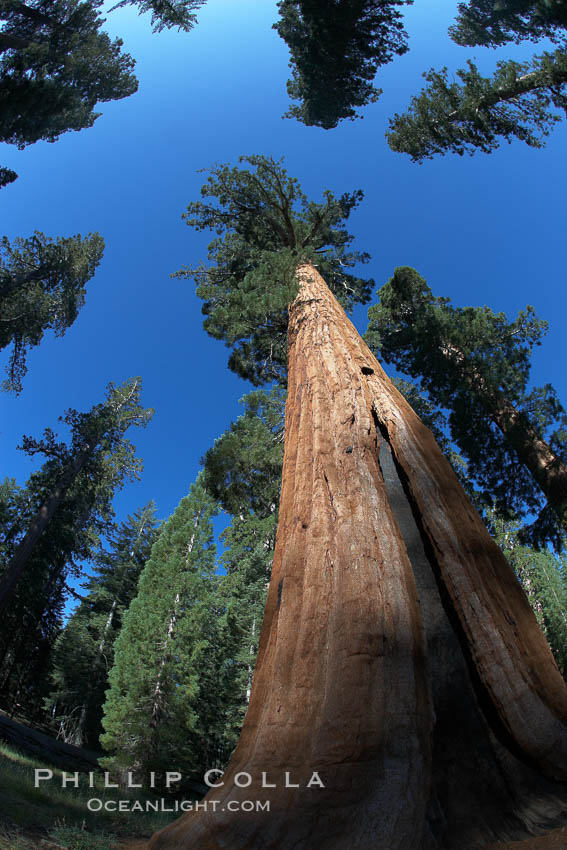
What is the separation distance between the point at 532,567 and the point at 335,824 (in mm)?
27451

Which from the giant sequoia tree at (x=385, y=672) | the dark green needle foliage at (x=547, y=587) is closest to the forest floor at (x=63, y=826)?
the giant sequoia tree at (x=385, y=672)

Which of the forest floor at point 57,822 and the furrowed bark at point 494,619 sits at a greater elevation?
the furrowed bark at point 494,619

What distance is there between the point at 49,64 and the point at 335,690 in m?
18.1

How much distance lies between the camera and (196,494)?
702 inches

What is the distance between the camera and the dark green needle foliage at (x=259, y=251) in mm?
6926

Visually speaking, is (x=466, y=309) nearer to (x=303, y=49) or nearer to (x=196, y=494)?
(x=303, y=49)

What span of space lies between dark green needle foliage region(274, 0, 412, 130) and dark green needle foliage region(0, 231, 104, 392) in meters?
11.1

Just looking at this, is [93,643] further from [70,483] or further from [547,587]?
[547,587]

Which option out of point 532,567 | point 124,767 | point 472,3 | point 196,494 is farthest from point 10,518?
point 472,3

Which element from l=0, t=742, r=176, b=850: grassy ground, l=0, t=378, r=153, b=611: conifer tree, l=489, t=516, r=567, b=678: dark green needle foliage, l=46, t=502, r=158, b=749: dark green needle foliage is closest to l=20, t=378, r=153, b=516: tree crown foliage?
l=0, t=378, r=153, b=611: conifer tree

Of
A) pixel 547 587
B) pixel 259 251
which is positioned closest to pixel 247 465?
pixel 259 251

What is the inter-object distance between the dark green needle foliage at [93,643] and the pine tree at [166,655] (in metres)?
6.62

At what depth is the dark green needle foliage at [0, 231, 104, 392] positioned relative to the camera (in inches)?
639

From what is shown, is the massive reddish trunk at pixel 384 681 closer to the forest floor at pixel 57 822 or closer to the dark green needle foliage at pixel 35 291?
the forest floor at pixel 57 822
